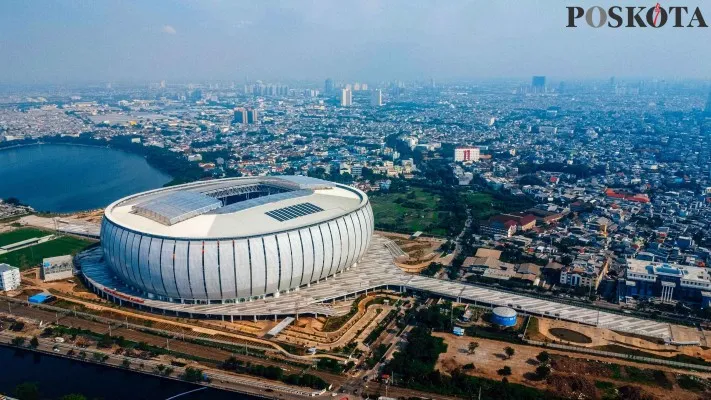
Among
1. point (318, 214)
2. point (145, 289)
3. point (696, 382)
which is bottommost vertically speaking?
point (696, 382)

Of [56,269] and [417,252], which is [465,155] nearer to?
[417,252]

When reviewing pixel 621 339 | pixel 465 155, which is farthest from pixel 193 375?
pixel 465 155

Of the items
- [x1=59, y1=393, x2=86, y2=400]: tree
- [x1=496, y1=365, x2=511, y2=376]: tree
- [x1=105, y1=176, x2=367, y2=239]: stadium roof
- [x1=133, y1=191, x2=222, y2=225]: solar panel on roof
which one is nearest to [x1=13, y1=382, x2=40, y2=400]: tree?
[x1=59, y1=393, x2=86, y2=400]: tree

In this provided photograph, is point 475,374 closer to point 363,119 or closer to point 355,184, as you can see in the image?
point 355,184

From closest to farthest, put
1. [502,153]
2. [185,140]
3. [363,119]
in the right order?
[502,153]
[185,140]
[363,119]

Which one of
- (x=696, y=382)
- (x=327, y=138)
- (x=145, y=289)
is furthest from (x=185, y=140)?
(x=696, y=382)

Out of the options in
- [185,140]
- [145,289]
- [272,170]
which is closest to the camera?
Result: [145,289]

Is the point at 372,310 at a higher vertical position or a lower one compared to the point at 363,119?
lower
